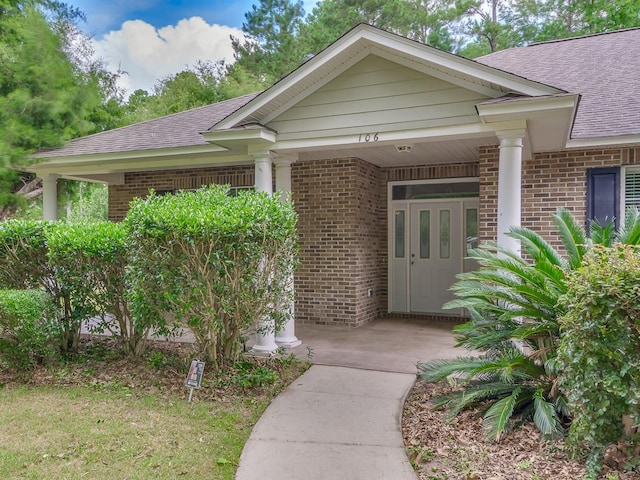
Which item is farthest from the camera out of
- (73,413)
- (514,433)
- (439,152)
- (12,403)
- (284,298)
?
(439,152)

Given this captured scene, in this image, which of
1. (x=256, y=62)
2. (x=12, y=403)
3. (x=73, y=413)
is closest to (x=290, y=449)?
(x=73, y=413)

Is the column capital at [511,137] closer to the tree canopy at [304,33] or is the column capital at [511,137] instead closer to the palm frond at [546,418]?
the palm frond at [546,418]

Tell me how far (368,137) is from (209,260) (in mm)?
2407

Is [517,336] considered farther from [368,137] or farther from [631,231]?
[368,137]

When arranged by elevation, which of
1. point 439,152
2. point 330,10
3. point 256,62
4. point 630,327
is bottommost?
point 630,327

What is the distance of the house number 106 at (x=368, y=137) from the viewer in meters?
5.73

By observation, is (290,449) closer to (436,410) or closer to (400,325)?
(436,410)

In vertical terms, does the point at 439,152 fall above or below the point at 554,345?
above

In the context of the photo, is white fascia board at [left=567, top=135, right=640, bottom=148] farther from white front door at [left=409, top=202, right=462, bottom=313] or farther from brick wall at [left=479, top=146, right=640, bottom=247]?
white front door at [left=409, top=202, right=462, bottom=313]

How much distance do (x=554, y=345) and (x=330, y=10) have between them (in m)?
24.0

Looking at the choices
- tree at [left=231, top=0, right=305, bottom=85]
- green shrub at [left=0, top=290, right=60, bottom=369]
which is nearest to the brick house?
green shrub at [left=0, top=290, right=60, bottom=369]

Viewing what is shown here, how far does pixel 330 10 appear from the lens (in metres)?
24.6

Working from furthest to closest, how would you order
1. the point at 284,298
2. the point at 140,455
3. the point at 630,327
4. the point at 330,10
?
the point at 330,10
the point at 284,298
the point at 140,455
the point at 630,327

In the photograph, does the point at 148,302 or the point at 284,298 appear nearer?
the point at 148,302
